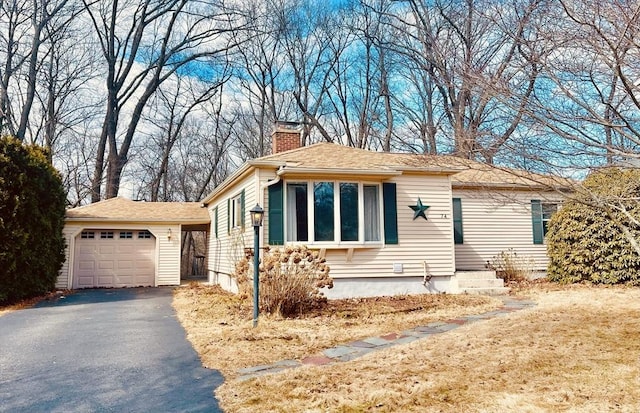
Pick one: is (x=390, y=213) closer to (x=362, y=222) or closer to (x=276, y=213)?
(x=362, y=222)

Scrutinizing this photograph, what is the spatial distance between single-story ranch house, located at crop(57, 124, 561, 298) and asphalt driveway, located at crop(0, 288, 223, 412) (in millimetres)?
3325

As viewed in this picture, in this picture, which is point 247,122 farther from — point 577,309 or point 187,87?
point 577,309

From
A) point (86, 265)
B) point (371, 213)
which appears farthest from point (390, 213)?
point (86, 265)

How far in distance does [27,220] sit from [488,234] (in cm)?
1197

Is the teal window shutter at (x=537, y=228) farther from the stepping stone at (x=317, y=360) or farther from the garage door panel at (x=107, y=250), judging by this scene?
the garage door panel at (x=107, y=250)

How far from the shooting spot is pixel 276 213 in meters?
9.52

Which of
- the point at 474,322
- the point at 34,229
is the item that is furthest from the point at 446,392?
the point at 34,229

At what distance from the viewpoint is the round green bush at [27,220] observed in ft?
32.2

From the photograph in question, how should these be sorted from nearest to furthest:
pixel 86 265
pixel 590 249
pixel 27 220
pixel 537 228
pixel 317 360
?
pixel 317 360 → pixel 27 220 → pixel 590 249 → pixel 537 228 → pixel 86 265

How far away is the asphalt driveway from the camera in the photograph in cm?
386

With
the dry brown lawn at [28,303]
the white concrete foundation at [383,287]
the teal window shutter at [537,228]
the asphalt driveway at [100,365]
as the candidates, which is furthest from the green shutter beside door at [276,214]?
the teal window shutter at [537,228]

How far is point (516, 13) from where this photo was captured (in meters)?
4.39

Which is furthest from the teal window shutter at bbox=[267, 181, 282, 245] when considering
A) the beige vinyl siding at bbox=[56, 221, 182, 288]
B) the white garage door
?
the white garage door

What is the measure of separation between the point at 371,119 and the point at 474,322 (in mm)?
16724
